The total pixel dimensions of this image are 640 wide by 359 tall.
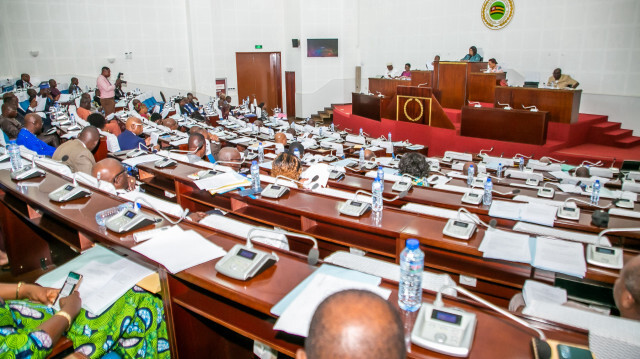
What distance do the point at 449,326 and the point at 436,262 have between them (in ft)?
4.67

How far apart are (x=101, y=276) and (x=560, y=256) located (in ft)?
8.24

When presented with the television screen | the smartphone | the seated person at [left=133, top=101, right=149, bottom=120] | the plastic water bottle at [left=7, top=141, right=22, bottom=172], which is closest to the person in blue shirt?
the plastic water bottle at [left=7, top=141, right=22, bottom=172]

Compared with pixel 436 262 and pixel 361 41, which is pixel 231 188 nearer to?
pixel 436 262

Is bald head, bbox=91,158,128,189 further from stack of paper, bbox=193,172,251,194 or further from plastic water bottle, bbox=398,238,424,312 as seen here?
plastic water bottle, bbox=398,238,424,312

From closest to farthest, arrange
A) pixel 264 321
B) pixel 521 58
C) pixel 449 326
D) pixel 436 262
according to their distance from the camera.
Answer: pixel 449 326
pixel 264 321
pixel 436 262
pixel 521 58

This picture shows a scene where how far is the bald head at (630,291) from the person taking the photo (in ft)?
5.13

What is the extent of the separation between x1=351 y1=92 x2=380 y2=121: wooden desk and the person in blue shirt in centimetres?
738

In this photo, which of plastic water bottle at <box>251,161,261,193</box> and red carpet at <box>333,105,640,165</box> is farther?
red carpet at <box>333,105,640,165</box>

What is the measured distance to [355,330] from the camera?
3.55 feet

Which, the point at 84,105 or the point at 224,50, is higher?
the point at 224,50

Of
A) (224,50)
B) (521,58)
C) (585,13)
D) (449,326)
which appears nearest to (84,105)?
(224,50)

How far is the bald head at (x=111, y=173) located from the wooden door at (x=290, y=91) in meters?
12.3

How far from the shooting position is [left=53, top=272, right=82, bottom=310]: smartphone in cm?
219

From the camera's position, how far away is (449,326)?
1.49 m
